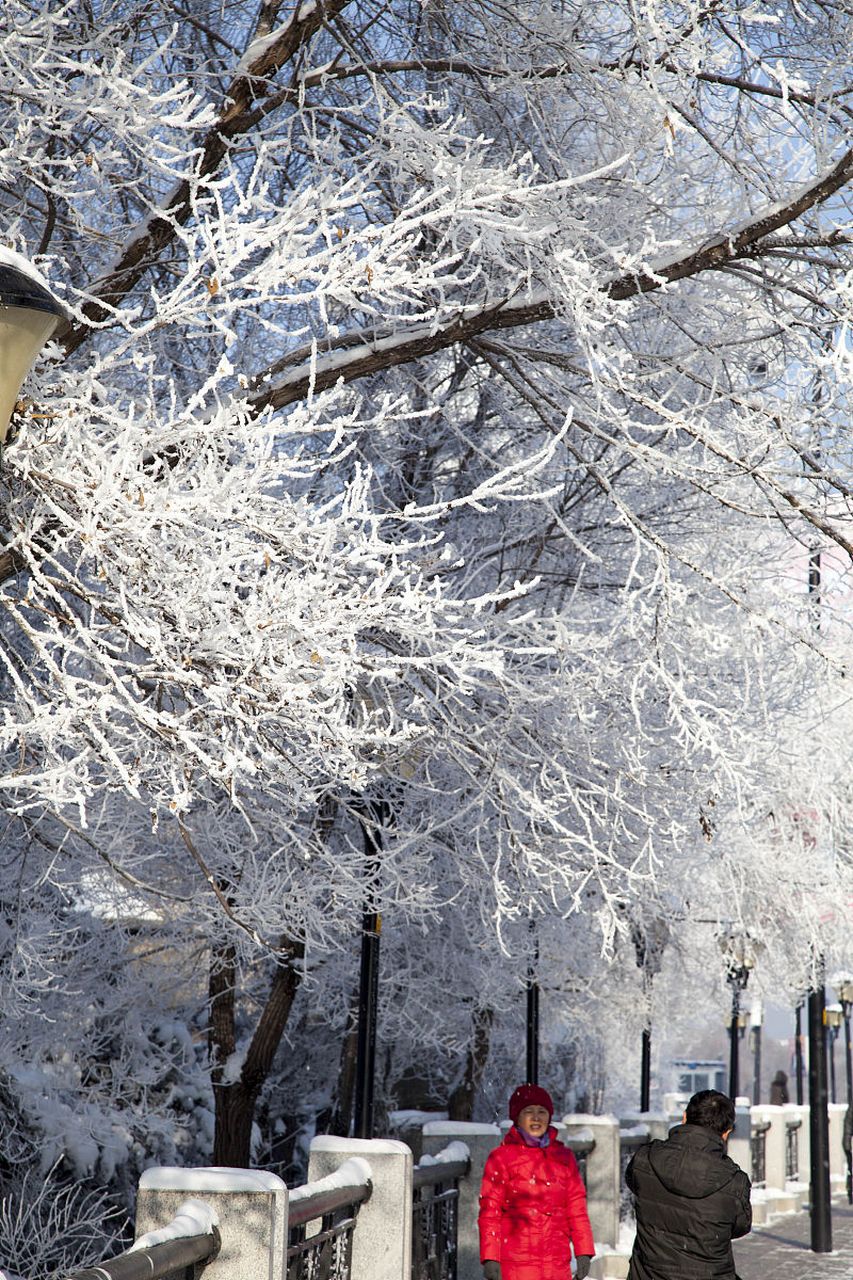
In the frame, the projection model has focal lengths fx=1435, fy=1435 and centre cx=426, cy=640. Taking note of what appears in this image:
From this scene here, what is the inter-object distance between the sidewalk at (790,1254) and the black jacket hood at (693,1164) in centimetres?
686

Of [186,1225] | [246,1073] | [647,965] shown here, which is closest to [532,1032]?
[246,1073]

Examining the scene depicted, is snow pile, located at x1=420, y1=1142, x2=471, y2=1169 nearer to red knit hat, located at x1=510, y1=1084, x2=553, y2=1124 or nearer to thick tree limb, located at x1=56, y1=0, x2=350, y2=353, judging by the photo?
red knit hat, located at x1=510, y1=1084, x2=553, y2=1124

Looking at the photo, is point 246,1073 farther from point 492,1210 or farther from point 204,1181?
point 204,1181

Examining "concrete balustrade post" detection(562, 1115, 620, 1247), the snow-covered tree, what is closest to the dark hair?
the snow-covered tree

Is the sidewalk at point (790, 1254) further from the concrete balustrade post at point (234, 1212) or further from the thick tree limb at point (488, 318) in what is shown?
the thick tree limb at point (488, 318)

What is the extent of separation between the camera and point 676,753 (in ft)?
29.2

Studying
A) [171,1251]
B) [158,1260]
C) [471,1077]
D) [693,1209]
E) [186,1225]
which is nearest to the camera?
[158,1260]

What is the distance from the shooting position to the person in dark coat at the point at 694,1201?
584 cm

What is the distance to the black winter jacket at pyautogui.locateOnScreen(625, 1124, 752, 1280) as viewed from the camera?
584 centimetres

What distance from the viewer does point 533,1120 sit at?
6848mm

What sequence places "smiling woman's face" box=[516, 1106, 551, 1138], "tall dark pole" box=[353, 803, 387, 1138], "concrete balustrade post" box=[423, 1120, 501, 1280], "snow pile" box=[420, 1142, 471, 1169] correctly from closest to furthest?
"smiling woman's face" box=[516, 1106, 551, 1138] → "tall dark pole" box=[353, 803, 387, 1138] → "snow pile" box=[420, 1142, 471, 1169] → "concrete balustrade post" box=[423, 1120, 501, 1280]

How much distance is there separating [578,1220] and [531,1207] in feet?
0.79

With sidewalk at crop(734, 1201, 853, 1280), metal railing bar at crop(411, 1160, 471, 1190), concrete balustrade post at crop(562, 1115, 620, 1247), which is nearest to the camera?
metal railing bar at crop(411, 1160, 471, 1190)

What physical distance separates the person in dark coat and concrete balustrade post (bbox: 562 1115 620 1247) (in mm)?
6454
